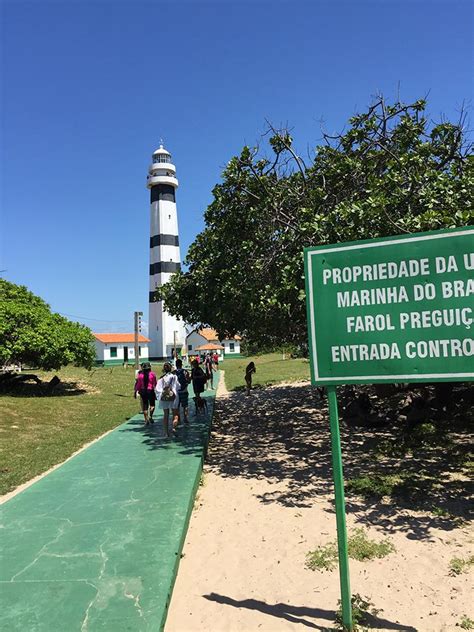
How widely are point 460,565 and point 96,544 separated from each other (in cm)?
360

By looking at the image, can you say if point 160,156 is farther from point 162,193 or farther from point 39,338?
point 39,338

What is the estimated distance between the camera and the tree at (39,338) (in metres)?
16.7

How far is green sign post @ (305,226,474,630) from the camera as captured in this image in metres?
3.13

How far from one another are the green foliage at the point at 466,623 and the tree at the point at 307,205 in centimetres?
424

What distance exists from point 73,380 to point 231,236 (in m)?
16.0

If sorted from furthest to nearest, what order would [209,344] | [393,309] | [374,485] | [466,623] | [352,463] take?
1. [209,344]
2. [352,463]
3. [374,485]
4. [466,623]
5. [393,309]

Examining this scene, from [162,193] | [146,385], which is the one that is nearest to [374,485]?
[146,385]

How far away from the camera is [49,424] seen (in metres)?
12.2

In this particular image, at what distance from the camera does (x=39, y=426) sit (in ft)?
38.7

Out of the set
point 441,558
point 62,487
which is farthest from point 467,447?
point 62,487

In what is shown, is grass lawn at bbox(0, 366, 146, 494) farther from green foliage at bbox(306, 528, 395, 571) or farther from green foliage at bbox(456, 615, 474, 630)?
green foliage at bbox(456, 615, 474, 630)

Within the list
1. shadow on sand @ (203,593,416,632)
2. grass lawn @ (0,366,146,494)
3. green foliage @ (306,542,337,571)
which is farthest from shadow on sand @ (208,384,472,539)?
grass lawn @ (0,366,146,494)

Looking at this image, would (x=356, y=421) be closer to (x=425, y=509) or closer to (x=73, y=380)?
(x=425, y=509)

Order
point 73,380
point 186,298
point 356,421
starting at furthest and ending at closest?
point 73,380
point 186,298
point 356,421
